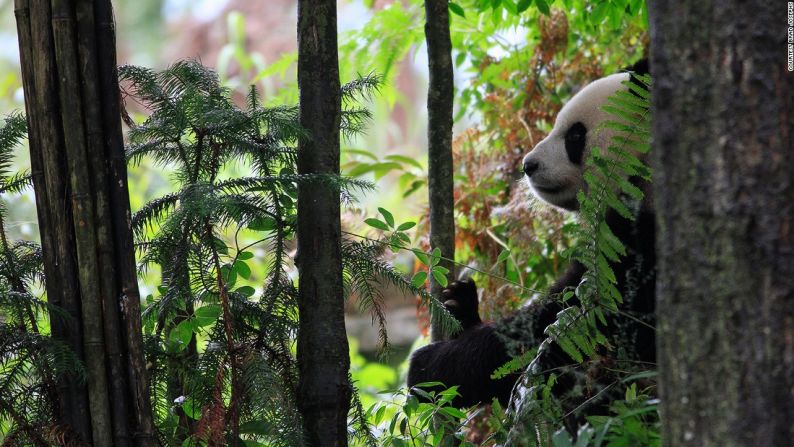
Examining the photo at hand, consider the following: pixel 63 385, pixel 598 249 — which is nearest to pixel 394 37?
pixel 598 249

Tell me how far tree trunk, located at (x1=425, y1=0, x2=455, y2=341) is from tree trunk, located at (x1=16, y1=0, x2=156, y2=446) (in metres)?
1.30

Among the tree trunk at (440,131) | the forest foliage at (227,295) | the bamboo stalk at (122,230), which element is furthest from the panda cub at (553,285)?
the bamboo stalk at (122,230)

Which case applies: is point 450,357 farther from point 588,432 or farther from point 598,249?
point 588,432

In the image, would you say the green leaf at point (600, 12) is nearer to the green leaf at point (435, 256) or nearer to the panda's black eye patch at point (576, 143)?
the panda's black eye patch at point (576, 143)

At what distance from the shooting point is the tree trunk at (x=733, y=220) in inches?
45.4

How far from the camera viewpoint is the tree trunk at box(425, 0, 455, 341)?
2992 millimetres

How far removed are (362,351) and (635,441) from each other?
1163cm

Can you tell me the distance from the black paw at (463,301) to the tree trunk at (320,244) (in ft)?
4.01

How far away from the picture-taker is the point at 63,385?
188 centimetres

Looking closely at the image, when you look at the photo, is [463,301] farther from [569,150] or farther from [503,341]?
[569,150]

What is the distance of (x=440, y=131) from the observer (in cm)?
305

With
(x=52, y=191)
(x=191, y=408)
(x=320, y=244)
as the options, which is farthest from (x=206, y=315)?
(x=52, y=191)

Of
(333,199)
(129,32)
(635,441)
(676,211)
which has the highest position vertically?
(129,32)

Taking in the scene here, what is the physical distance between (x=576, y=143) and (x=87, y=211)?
2.05m
